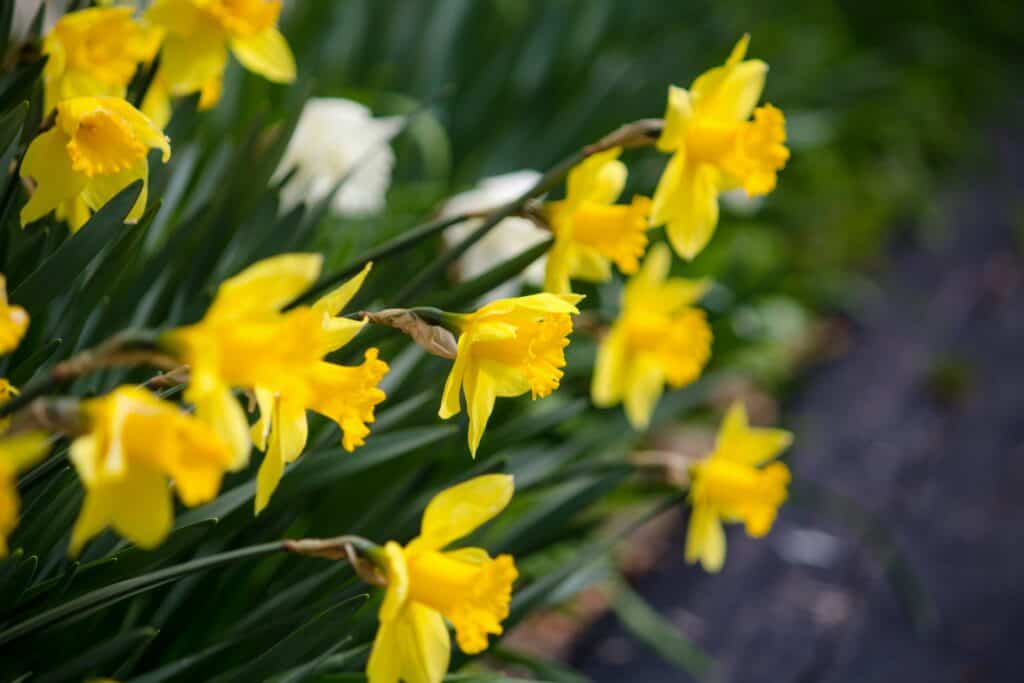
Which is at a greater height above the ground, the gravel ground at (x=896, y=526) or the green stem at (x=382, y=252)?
the green stem at (x=382, y=252)

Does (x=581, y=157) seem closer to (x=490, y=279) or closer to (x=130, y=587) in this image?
(x=490, y=279)

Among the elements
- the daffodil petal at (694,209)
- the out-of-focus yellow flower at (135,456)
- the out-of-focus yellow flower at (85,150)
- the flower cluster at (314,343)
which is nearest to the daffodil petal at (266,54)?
the flower cluster at (314,343)

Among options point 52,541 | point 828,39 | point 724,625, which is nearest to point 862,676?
point 724,625

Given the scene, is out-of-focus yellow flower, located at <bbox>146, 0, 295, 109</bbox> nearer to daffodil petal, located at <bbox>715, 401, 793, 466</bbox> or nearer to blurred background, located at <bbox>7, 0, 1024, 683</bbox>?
blurred background, located at <bbox>7, 0, 1024, 683</bbox>

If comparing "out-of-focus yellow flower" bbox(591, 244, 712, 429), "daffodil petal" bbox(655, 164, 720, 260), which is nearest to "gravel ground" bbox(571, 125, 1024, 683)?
"out-of-focus yellow flower" bbox(591, 244, 712, 429)

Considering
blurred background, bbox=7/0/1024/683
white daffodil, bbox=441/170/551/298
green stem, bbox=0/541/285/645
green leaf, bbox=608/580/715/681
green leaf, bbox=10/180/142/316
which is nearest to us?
green stem, bbox=0/541/285/645

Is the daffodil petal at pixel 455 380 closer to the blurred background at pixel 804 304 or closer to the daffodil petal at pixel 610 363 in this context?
the blurred background at pixel 804 304

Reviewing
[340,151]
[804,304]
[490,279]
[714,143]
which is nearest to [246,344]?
[490,279]

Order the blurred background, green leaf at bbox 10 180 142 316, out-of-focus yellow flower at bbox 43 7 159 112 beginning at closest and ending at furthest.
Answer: green leaf at bbox 10 180 142 316, out-of-focus yellow flower at bbox 43 7 159 112, the blurred background
